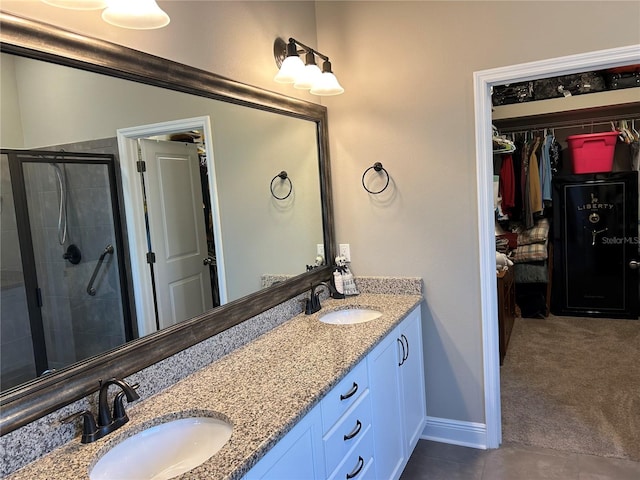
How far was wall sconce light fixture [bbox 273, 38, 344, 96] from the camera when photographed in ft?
7.14

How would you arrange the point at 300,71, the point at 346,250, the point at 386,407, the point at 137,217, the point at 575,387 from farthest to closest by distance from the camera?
the point at 575,387 → the point at 346,250 → the point at 300,71 → the point at 386,407 → the point at 137,217

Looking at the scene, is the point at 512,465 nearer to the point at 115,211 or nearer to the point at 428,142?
the point at 428,142

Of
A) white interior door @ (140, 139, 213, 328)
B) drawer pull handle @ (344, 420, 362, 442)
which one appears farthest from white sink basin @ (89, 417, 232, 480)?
drawer pull handle @ (344, 420, 362, 442)

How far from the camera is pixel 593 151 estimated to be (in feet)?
15.2

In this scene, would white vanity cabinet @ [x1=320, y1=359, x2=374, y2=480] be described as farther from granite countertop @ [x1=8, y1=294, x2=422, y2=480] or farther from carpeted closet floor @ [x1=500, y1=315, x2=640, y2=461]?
carpeted closet floor @ [x1=500, y1=315, x2=640, y2=461]

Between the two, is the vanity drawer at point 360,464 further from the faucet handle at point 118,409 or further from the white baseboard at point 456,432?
the white baseboard at point 456,432

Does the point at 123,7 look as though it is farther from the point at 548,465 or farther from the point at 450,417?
the point at 548,465

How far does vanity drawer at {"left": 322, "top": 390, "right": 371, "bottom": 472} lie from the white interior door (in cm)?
68

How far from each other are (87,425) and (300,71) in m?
1.71

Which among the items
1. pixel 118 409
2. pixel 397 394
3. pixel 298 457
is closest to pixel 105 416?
pixel 118 409

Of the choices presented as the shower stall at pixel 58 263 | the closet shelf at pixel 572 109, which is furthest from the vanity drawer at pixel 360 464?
the closet shelf at pixel 572 109

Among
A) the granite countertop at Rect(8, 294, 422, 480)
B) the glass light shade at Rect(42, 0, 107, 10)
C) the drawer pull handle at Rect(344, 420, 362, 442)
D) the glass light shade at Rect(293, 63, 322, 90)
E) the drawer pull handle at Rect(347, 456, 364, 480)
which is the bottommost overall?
the drawer pull handle at Rect(347, 456, 364, 480)

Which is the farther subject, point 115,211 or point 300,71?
point 300,71

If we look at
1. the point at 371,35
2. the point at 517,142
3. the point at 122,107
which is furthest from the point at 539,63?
the point at 517,142
